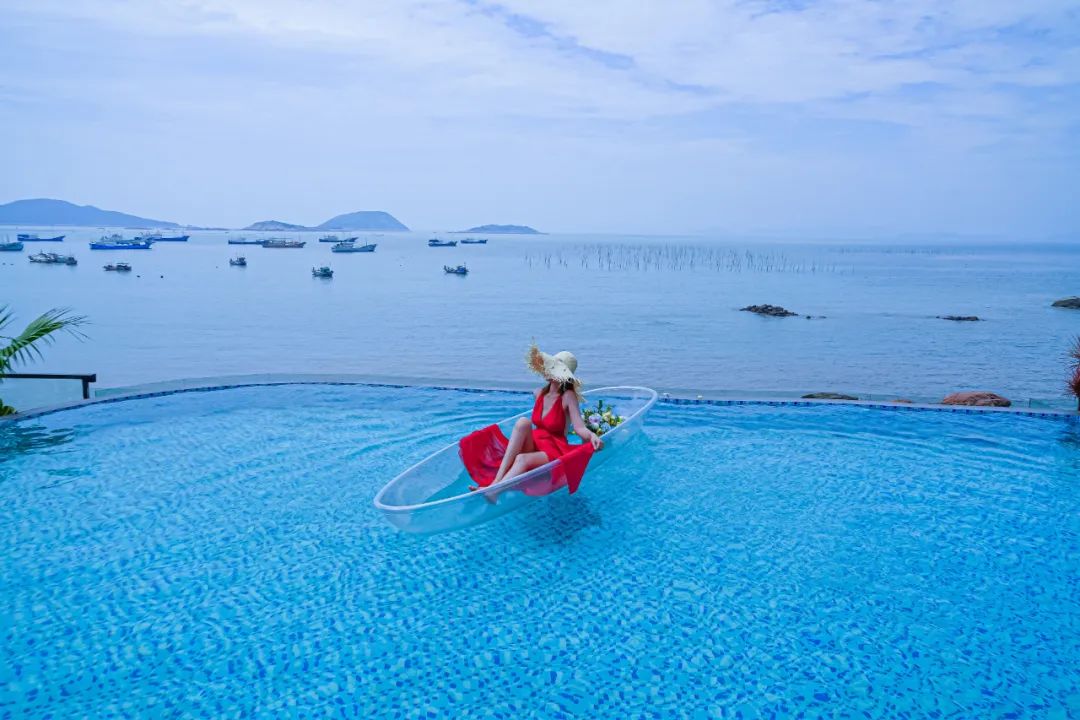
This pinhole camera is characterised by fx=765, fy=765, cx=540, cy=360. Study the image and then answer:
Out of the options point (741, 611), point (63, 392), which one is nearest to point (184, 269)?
point (63, 392)

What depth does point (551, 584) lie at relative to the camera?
4.40 metres

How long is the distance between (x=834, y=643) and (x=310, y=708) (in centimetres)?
250

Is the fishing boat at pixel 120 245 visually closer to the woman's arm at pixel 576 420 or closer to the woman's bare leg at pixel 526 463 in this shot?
the woman's arm at pixel 576 420

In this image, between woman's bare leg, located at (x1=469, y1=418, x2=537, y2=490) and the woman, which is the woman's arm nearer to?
the woman

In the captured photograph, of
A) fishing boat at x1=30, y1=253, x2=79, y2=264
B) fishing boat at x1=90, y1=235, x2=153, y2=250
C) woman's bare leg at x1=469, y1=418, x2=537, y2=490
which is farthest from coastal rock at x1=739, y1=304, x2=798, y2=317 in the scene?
fishing boat at x1=90, y1=235, x2=153, y2=250

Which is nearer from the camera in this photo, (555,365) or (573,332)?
(555,365)

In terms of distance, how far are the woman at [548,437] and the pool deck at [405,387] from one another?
11.1 ft

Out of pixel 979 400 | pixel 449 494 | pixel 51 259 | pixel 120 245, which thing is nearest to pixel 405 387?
pixel 449 494

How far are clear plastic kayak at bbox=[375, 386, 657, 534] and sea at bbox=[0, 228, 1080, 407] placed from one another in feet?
13.4

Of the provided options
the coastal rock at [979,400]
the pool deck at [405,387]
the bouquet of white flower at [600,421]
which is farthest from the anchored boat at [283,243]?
the bouquet of white flower at [600,421]

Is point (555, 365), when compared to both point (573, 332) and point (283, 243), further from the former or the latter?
point (283, 243)

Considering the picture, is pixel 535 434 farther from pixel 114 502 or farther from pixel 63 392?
pixel 63 392

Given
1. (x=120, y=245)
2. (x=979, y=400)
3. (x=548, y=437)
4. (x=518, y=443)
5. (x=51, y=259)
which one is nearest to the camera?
(x=518, y=443)

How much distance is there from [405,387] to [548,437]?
14.0 feet
